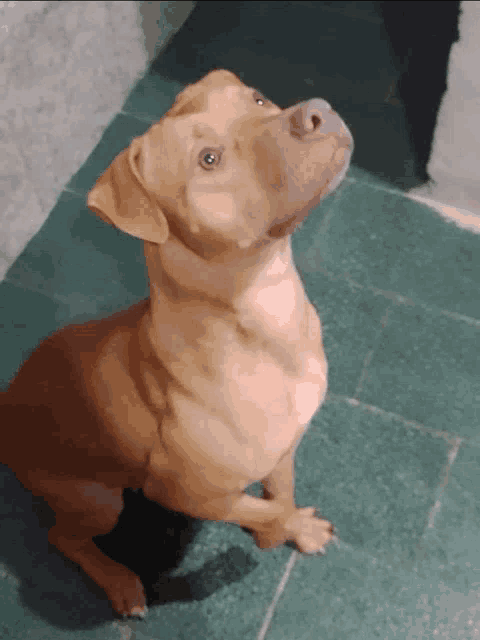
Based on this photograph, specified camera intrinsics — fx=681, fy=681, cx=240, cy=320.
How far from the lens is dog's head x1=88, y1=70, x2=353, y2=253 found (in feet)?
3.60

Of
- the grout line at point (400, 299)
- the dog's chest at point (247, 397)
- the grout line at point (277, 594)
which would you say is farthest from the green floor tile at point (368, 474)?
the dog's chest at point (247, 397)

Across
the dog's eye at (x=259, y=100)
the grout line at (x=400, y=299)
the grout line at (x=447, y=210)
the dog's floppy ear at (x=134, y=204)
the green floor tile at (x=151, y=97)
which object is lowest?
the grout line at (x=400, y=299)

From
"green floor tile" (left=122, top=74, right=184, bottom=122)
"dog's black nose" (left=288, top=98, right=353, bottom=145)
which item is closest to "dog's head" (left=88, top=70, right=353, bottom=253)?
"dog's black nose" (left=288, top=98, right=353, bottom=145)

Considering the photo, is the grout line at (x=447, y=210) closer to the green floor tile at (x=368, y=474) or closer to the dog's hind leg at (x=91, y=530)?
the green floor tile at (x=368, y=474)

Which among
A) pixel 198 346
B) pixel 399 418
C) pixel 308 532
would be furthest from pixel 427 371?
pixel 198 346

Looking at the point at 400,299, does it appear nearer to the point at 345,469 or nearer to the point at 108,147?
the point at 345,469

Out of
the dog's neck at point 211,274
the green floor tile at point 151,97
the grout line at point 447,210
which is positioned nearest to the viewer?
the dog's neck at point 211,274

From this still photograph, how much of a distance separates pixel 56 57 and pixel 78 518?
1.79 metres

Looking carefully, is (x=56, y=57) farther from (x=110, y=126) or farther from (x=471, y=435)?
(x=471, y=435)

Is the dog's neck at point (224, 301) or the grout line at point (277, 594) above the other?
the dog's neck at point (224, 301)

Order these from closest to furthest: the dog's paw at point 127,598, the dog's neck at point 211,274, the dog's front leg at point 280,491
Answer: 1. the dog's neck at point 211,274
2. the dog's front leg at point 280,491
3. the dog's paw at point 127,598

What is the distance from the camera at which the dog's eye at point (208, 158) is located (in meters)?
1.10

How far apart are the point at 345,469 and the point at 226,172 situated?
1.49 m

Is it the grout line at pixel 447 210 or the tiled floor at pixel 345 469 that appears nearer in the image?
the tiled floor at pixel 345 469
